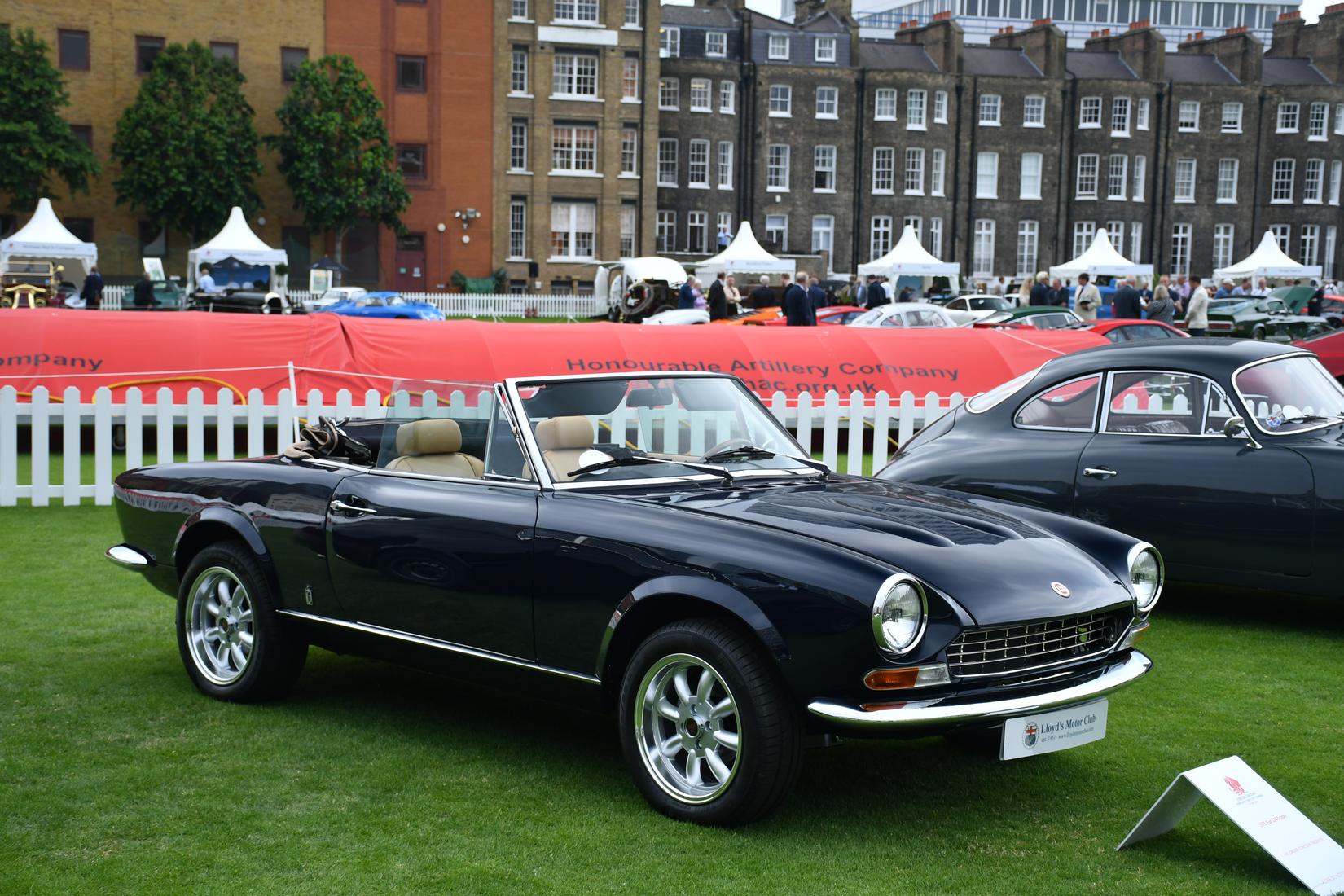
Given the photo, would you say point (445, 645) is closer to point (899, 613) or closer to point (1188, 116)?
point (899, 613)

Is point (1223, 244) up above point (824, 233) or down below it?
above

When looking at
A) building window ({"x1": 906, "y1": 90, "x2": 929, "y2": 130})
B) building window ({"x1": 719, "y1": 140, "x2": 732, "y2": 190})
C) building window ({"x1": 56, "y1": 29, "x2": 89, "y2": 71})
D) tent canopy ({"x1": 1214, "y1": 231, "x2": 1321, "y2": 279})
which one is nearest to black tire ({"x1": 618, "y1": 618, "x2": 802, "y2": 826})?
tent canopy ({"x1": 1214, "y1": 231, "x2": 1321, "y2": 279})

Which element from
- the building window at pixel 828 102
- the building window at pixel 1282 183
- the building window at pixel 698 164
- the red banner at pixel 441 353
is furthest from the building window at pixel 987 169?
the red banner at pixel 441 353

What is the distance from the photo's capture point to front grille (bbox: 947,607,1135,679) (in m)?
4.50

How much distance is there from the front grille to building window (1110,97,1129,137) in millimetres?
69704

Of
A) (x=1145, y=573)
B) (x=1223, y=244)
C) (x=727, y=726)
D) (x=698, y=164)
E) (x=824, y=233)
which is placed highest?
(x=698, y=164)

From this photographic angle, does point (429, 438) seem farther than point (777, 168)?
No

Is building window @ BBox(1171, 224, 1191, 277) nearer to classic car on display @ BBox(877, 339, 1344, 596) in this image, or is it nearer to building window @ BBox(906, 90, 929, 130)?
building window @ BBox(906, 90, 929, 130)

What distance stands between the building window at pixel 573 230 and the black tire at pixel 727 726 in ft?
185

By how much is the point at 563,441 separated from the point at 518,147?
182 feet

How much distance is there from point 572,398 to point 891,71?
210ft

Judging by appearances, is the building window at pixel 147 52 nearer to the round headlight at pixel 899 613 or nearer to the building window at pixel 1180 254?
the building window at pixel 1180 254

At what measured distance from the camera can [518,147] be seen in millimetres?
59281

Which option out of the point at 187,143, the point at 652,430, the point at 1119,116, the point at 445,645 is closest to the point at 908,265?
the point at 187,143
